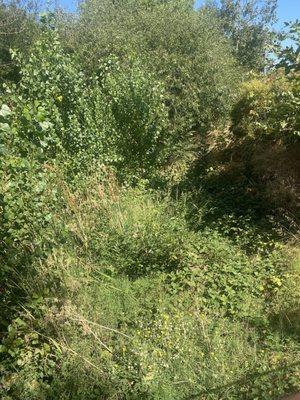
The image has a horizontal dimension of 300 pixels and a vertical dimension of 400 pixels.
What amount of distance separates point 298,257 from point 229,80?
6.90 meters

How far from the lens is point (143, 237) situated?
17.5ft

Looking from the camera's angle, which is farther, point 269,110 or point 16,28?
point 16,28

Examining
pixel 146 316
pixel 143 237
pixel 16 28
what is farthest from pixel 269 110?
pixel 16 28

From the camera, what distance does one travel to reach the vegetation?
3492 mm

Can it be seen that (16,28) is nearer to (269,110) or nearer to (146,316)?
(269,110)

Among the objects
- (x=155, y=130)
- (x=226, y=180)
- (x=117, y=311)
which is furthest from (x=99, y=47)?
(x=117, y=311)

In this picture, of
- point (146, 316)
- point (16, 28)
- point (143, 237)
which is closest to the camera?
point (146, 316)

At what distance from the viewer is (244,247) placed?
5852 millimetres

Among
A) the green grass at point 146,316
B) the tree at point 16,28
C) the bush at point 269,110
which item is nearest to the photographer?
the green grass at point 146,316

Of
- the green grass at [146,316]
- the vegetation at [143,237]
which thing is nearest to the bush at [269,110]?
the vegetation at [143,237]

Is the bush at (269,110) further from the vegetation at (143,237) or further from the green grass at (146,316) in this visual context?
the green grass at (146,316)

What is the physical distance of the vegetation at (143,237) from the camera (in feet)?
11.5

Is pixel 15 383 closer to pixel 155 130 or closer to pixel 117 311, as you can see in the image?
pixel 117 311

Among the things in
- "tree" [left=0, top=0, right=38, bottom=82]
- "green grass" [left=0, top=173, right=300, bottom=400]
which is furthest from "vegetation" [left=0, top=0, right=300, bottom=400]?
"tree" [left=0, top=0, right=38, bottom=82]
